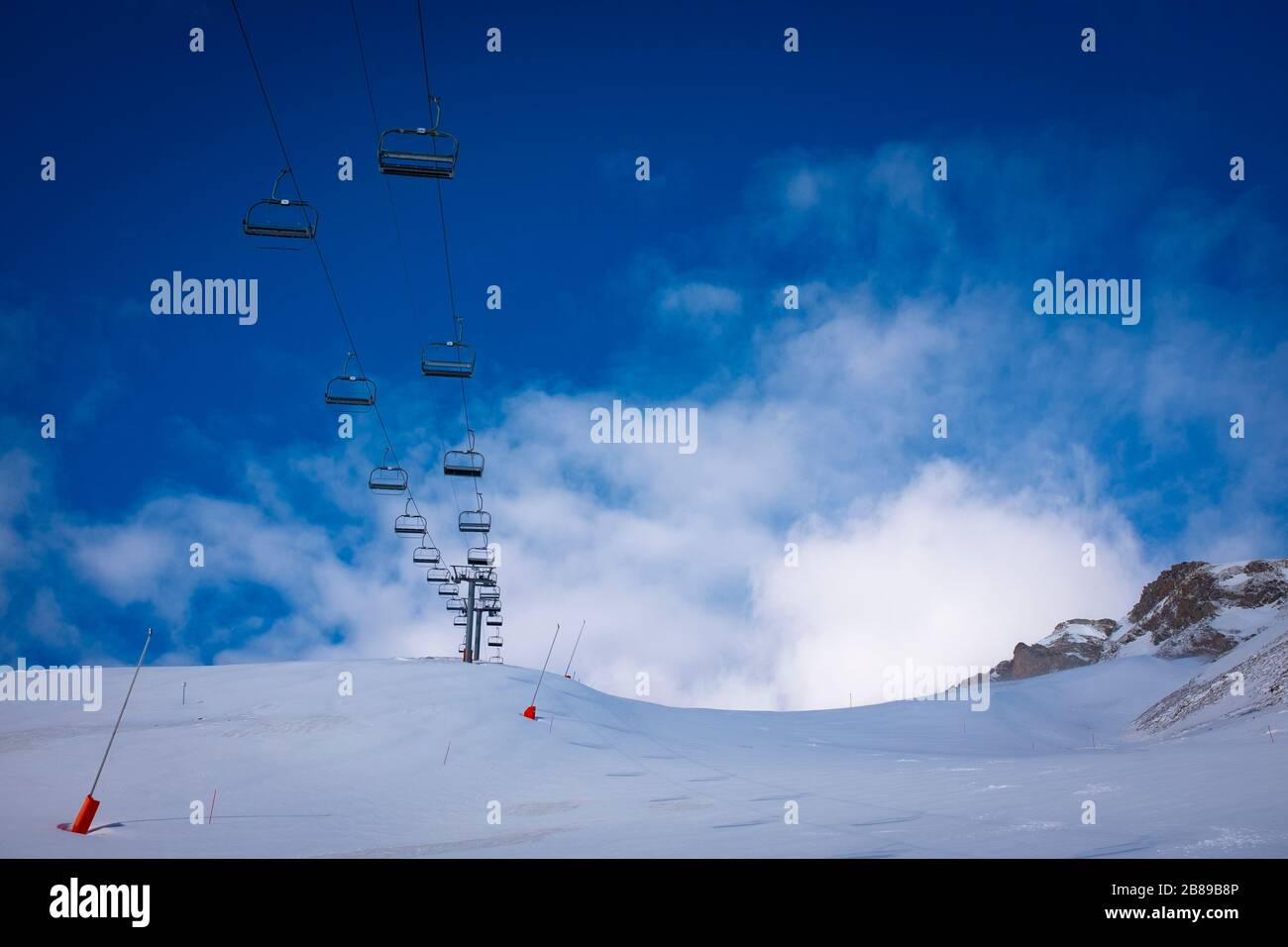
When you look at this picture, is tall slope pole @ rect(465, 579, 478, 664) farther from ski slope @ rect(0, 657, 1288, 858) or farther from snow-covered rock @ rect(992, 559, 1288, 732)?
snow-covered rock @ rect(992, 559, 1288, 732)

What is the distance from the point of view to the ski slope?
10.8 metres

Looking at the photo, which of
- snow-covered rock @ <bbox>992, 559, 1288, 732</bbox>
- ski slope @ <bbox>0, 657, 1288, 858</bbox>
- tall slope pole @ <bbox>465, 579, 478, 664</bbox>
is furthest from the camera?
tall slope pole @ <bbox>465, 579, 478, 664</bbox>

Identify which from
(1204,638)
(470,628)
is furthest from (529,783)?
(1204,638)

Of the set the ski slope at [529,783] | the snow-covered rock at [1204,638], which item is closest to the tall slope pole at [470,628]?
the ski slope at [529,783]

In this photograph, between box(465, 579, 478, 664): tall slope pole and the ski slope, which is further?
box(465, 579, 478, 664): tall slope pole

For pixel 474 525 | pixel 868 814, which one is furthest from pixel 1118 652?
pixel 868 814

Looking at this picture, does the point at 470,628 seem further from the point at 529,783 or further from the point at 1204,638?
Result: the point at 1204,638

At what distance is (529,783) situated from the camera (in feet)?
69.1

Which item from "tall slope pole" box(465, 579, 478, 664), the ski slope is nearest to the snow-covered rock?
the ski slope

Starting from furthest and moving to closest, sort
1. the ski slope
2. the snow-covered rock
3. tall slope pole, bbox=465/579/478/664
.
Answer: tall slope pole, bbox=465/579/478/664
the snow-covered rock
the ski slope

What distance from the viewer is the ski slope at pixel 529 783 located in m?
10.8

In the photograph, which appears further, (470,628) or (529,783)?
(470,628)
